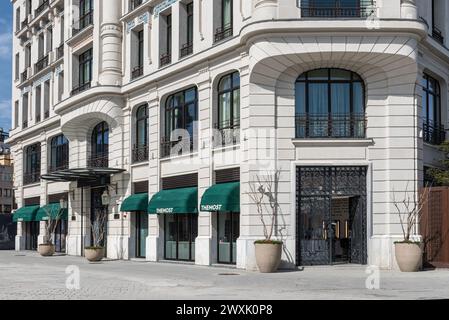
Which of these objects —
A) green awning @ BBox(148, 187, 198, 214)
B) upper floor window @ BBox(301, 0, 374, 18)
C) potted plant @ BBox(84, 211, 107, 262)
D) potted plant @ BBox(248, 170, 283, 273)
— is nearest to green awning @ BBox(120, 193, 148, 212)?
green awning @ BBox(148, 187, 198, 214)

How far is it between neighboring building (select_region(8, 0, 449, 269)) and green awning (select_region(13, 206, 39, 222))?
10.5 m

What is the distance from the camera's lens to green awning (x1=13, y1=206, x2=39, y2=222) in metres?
44.5

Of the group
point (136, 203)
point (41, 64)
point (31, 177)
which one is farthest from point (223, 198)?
point (31, 177)

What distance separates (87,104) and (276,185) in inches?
556

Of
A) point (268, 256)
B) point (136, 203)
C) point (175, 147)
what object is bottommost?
point (268, 256)

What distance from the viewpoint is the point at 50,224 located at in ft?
135

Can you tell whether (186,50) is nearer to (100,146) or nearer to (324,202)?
(324,202)

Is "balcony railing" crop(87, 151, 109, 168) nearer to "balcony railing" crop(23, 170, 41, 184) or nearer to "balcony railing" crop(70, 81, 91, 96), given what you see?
"balcony railing" crop(70, 81, 91, 96)

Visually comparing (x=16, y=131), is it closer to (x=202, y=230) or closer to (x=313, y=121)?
(x=202, y=230)

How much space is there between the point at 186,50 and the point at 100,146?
31.9ft

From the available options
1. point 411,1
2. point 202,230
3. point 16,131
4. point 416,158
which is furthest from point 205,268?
point 16,131

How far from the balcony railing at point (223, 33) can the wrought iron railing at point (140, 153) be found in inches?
284

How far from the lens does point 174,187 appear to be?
30.2 metres

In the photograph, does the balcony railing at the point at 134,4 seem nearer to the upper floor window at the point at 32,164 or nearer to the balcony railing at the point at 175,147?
the balcony railing at the point at 175,147
